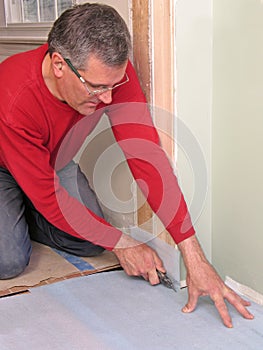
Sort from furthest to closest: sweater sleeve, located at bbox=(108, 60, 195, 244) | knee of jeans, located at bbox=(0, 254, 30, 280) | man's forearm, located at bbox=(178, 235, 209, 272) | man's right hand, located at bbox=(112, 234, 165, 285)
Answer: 1. knee of jeans, located at bbox=(0, 254, 30, 280)
2. man's right hand, located at bbox=(112, 234, 165, 285)
3. sweater sleeve, located at bbox=(108, 60, 195, 244)
4. man's forearm, located at bbox=(178, 235, 209, 272)

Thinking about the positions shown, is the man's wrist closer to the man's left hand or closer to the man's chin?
the man's left hand

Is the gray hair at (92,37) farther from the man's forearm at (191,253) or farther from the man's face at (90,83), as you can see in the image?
the man's forearm at (191,253)

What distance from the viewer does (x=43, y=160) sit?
67.1 inches

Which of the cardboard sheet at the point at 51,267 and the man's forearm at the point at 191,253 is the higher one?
the man's forearm at the point at 191,253

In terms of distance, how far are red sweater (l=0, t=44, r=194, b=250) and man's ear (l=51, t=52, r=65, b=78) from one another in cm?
14

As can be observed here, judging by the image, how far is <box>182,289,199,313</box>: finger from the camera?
5.22 ft

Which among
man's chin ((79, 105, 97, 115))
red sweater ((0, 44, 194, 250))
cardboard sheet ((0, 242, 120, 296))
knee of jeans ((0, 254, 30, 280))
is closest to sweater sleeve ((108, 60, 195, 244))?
red sweater ((0, 44, 194, 250))

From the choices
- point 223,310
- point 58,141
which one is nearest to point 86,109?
point 58,141

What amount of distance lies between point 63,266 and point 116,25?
95 cm

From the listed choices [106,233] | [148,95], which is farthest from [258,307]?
[148,95]

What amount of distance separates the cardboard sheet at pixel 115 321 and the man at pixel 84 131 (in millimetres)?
49

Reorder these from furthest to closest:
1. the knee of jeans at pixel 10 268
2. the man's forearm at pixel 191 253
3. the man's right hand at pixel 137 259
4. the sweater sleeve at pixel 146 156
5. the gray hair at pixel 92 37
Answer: the knee of jeans at pixel 10 268 < the man's right hand at pixel 137 259 < the sweater sleeve at pixel 146 156 < the man's forearm at pixel 191 253 < the gray hair at pixel 92 37

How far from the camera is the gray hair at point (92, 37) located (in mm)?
1444

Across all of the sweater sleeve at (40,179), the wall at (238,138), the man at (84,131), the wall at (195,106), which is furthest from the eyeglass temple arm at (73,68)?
the wall at (238,138)
